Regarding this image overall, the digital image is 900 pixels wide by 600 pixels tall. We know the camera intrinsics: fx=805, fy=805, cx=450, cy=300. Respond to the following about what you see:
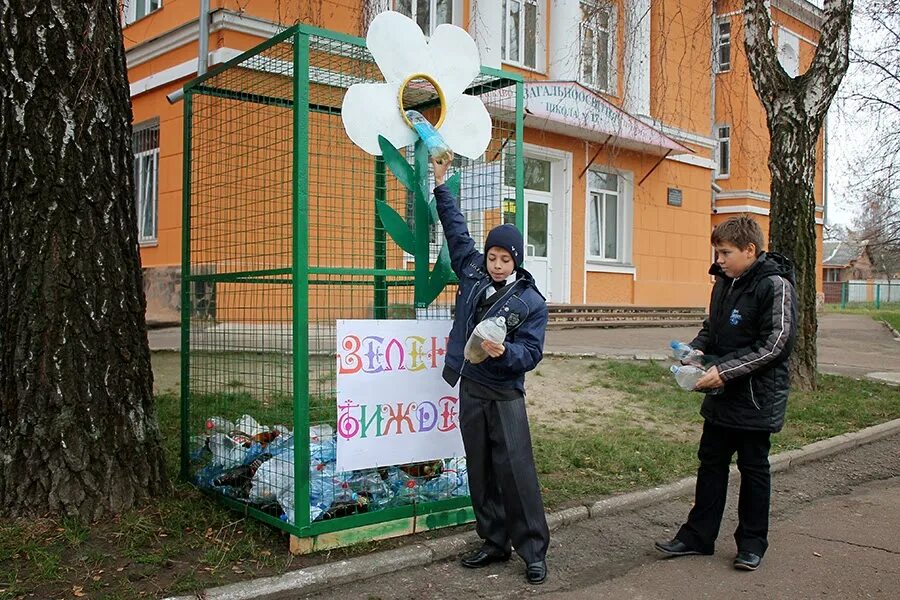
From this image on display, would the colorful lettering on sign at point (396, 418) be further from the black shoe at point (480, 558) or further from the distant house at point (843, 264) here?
the distant house at point (843, 264)

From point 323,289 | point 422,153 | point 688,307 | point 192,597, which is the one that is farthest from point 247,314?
point 688,307

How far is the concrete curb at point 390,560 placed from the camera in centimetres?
362

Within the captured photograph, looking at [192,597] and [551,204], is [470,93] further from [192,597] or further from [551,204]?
[551,204]

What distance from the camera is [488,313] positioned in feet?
12.8

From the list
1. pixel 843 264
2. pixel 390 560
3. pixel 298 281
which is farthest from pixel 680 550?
pixel 843 264

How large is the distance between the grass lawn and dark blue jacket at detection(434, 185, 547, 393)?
113cm

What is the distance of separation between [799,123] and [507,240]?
21.0ft

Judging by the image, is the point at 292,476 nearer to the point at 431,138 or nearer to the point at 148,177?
the point at 431,138

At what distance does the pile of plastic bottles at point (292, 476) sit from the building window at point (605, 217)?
44.8ft

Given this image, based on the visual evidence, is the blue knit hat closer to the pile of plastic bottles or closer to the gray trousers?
the gray trousers

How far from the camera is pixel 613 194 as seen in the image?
18422 mm

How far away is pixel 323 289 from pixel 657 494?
2.76 m

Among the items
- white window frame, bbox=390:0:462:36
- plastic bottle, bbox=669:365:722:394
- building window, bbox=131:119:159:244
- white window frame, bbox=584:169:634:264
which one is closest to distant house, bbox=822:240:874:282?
white window frame, bbox=584:169:634:264

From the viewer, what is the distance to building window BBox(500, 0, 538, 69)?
51.5 ft
